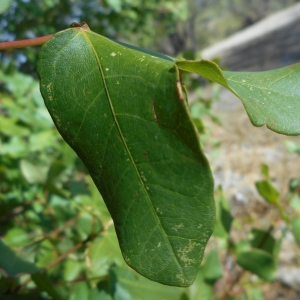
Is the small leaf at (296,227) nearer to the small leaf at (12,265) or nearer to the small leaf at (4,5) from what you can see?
the small leaf at (12,265)

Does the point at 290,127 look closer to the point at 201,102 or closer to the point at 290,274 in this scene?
the point at 201,102

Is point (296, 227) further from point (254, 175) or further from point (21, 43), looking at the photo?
point (254, 175)

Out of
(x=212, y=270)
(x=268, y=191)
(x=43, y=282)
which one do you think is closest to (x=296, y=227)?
(x=268, y=191)

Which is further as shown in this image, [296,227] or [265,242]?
[265,242]

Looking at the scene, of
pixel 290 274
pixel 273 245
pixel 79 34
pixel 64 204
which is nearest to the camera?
pixel 79 34

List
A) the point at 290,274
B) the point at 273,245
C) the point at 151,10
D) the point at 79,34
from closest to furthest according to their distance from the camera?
the point at 79,34
the point at 273,245
the point at 290,274
the point at 151,10

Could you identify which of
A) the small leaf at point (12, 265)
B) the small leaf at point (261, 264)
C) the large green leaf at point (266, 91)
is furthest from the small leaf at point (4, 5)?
the small leaf at point (261, 264)

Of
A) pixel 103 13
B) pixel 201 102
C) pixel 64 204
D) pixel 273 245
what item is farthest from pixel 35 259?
pixel 103 13
